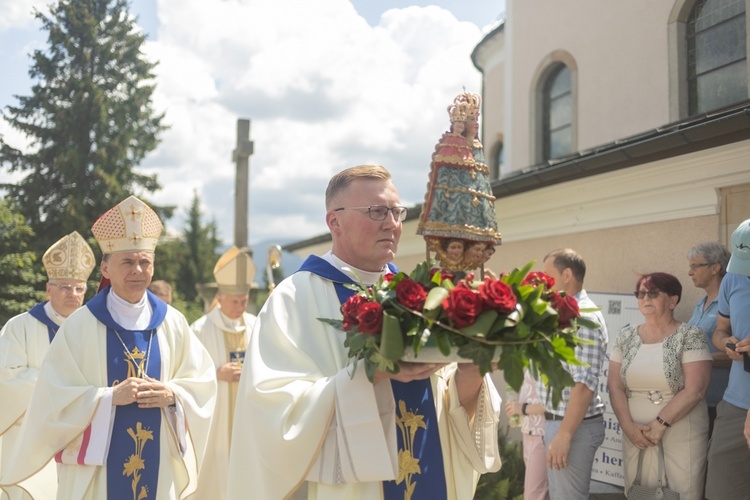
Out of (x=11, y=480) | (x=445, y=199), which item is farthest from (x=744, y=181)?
(x=11, y=480)

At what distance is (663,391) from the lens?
5.24 metres

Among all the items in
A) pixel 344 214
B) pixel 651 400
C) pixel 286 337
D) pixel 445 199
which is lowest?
pixel 651 400

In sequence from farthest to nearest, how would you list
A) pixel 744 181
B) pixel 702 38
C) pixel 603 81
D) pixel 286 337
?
pixel 603 81, pixel 702 38, pixel 744 181, pixel 286 337

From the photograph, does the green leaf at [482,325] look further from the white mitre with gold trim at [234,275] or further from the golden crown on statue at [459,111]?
the white mitre with gold trim at [234,275]

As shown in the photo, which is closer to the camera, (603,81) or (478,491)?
(478,491)

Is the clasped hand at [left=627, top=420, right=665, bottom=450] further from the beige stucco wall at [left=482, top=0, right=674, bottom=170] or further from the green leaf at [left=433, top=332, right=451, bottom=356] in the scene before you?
the beige stucco wall at [left=482, top=0, right=674, bottom=170]

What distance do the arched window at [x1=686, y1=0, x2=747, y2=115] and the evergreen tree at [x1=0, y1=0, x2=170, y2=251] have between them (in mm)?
20236

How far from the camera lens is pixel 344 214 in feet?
11.1

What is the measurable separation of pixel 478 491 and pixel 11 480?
13.4 ft

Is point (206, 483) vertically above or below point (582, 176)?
below

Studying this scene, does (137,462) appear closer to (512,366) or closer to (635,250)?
(512,366)

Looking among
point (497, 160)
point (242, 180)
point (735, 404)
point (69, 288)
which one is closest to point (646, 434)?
point (735, 404)

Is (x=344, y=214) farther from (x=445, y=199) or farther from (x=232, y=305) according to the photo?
(x=232, y=305)

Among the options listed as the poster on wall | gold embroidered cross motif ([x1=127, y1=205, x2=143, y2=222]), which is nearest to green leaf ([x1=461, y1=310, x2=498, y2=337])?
gold embroidered cross motif ([x1=127, y1=205, x2=143, y2=222])
